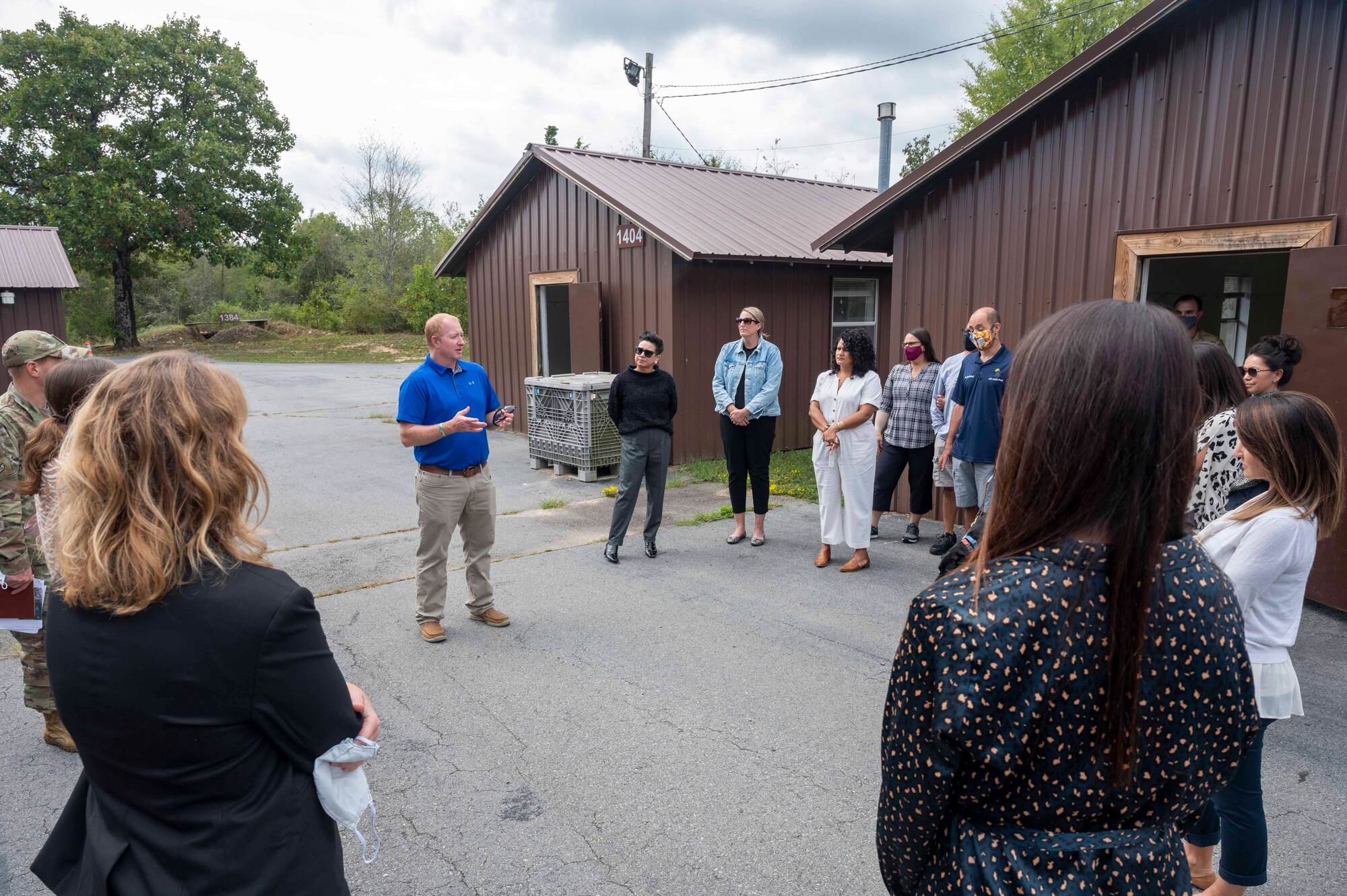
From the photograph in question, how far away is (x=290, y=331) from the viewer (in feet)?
112

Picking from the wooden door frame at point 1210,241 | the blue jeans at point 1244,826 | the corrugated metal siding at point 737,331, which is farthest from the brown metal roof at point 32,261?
the blue jeans at point 1244,826

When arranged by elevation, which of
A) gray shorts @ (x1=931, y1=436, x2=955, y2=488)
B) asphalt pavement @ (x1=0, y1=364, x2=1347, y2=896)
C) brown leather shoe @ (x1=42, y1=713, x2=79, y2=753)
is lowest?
asphalt pavement @ (x1=0, y1=364, x2=1347, y2=896)

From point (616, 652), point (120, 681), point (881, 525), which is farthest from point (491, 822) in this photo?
point (881, 525)

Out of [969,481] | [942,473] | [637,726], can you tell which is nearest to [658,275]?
[942,473]

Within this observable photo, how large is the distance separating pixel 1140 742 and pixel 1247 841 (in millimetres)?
1731

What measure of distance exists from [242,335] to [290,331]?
7.56ft

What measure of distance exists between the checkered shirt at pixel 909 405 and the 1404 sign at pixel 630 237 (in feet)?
15.1

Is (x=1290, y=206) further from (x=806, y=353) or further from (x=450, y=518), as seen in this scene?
(x=806, y=353)

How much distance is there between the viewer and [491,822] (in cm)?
323

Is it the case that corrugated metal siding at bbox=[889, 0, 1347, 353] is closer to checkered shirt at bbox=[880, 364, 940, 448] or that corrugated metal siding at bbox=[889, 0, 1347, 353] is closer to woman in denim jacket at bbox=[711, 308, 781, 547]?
checkered shirt at bbox=[880, 364, 940, 448]

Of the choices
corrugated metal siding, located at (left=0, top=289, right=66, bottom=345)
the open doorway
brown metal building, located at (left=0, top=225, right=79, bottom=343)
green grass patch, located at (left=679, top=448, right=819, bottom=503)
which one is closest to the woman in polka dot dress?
green grass patch, located at (left=679, top=448, right=819, bottom=503)

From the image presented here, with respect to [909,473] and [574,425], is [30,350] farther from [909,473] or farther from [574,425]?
[574,425]

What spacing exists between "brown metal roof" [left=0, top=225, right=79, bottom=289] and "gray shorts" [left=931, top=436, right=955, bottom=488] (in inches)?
709

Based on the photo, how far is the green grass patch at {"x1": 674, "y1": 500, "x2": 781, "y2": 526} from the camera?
7934mm
